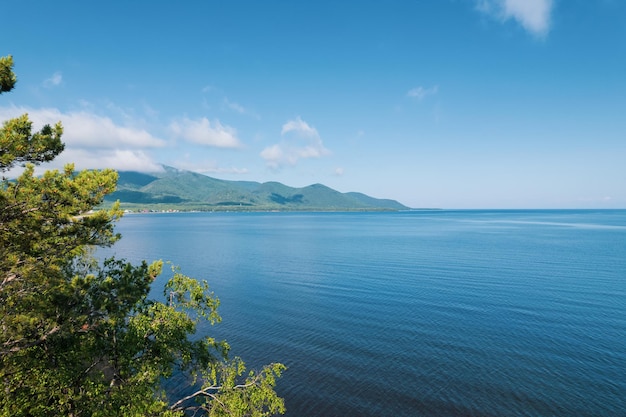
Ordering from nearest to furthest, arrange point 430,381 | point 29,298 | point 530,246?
point 29,298
point 430,381
point 530,246

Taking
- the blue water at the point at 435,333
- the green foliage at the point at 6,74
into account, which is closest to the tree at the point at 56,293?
the green foliage at the point at 6,74

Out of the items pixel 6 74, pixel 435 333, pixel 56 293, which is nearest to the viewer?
pixel 6 74

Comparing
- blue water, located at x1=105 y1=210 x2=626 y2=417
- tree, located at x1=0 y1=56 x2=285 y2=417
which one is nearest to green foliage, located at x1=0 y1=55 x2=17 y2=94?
tree, located at x1=0 y1=56 x2=285 y2=417

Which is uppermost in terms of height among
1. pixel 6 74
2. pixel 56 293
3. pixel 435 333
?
pixel 6 74

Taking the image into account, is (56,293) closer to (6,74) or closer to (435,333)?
(6,74)

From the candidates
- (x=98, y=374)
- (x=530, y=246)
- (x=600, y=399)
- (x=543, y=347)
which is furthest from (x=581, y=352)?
(x=530, y=246)

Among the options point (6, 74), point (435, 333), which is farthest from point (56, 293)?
point (435, 333)

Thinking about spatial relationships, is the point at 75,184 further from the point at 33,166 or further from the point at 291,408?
the point at 291,408

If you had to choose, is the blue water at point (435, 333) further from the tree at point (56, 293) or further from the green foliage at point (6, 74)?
the green foliage at point (6, 74)

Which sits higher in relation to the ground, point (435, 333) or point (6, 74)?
point (6, 74)

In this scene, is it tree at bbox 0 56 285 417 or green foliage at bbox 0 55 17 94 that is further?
tree at bbox 0 56 285 417

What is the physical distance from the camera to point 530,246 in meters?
130

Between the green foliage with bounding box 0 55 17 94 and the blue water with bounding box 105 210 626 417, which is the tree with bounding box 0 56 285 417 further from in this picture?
the blue water with bounding box 105 210 626 417

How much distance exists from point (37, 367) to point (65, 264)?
5198mm
